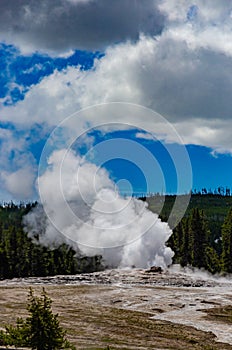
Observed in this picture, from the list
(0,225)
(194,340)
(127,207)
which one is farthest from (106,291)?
(0,225)

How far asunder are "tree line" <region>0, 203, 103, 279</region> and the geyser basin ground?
21.9 meters

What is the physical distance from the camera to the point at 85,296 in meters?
62.0

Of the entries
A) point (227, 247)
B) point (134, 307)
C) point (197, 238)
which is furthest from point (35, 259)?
point (134, 307)

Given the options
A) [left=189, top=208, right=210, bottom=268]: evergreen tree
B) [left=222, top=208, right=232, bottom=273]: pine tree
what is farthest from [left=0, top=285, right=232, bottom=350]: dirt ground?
[left=189, top=208, right=210, bottom=268]: evergreen tree

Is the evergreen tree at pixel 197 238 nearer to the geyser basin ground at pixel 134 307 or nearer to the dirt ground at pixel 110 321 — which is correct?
the geyser basin ground at pixel 134 307

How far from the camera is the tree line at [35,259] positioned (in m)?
104

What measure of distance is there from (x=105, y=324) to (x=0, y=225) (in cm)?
8819

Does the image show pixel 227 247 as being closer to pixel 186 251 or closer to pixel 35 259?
pixel 186 251

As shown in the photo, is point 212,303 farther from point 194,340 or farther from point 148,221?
point 148,221

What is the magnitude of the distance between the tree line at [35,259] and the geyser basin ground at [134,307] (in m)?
21.9

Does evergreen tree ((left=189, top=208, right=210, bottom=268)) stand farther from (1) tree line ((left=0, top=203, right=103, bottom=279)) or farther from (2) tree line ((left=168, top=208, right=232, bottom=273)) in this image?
(1) tree line ((left=0, top=203, right=103, bottom=279))

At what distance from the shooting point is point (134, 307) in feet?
177

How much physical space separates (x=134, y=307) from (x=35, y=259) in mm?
56171

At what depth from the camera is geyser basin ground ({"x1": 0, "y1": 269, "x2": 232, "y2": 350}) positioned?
122 ft
